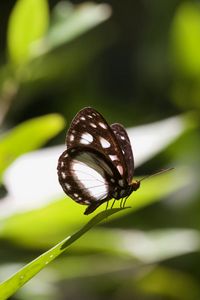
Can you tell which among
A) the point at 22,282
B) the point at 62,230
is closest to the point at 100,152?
the point at 22,282

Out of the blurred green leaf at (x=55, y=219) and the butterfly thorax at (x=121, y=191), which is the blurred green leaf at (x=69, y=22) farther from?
the butterfly thorax at (x=121, y=191)

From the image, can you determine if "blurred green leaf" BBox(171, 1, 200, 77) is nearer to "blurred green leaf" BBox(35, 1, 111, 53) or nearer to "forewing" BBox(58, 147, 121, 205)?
"blurred green leaf" BBox(35, 1, 111, 53)

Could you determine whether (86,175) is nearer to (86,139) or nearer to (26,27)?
(86,139)

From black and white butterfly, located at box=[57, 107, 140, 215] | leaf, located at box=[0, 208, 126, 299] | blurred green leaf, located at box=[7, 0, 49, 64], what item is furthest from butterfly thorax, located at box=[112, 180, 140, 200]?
blurred green leaf, located at box=[7, 0, 49, 64]

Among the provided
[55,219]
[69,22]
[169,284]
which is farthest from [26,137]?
[169,284]

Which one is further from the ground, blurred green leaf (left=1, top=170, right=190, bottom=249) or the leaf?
the leaf

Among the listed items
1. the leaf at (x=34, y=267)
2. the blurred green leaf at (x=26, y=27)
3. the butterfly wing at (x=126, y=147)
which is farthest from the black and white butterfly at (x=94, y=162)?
the blurred green leaf at (x=26, y=27)

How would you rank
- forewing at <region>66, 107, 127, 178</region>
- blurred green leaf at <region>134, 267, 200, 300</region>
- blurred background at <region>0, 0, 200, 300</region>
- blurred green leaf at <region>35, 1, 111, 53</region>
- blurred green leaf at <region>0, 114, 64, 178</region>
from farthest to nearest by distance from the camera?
1. blurred green leaf at <region>134, 267, 200, 300</region>
2. blurred green leaf at <region>35, 1, 111, 53</region>
3. blurred background at <region>0, 0, 200, 300</region>
4. blurred green leaf at <region>0, 114, 64, 178</region>
5. forewing at <region>66, 107, 127, 178</region>
